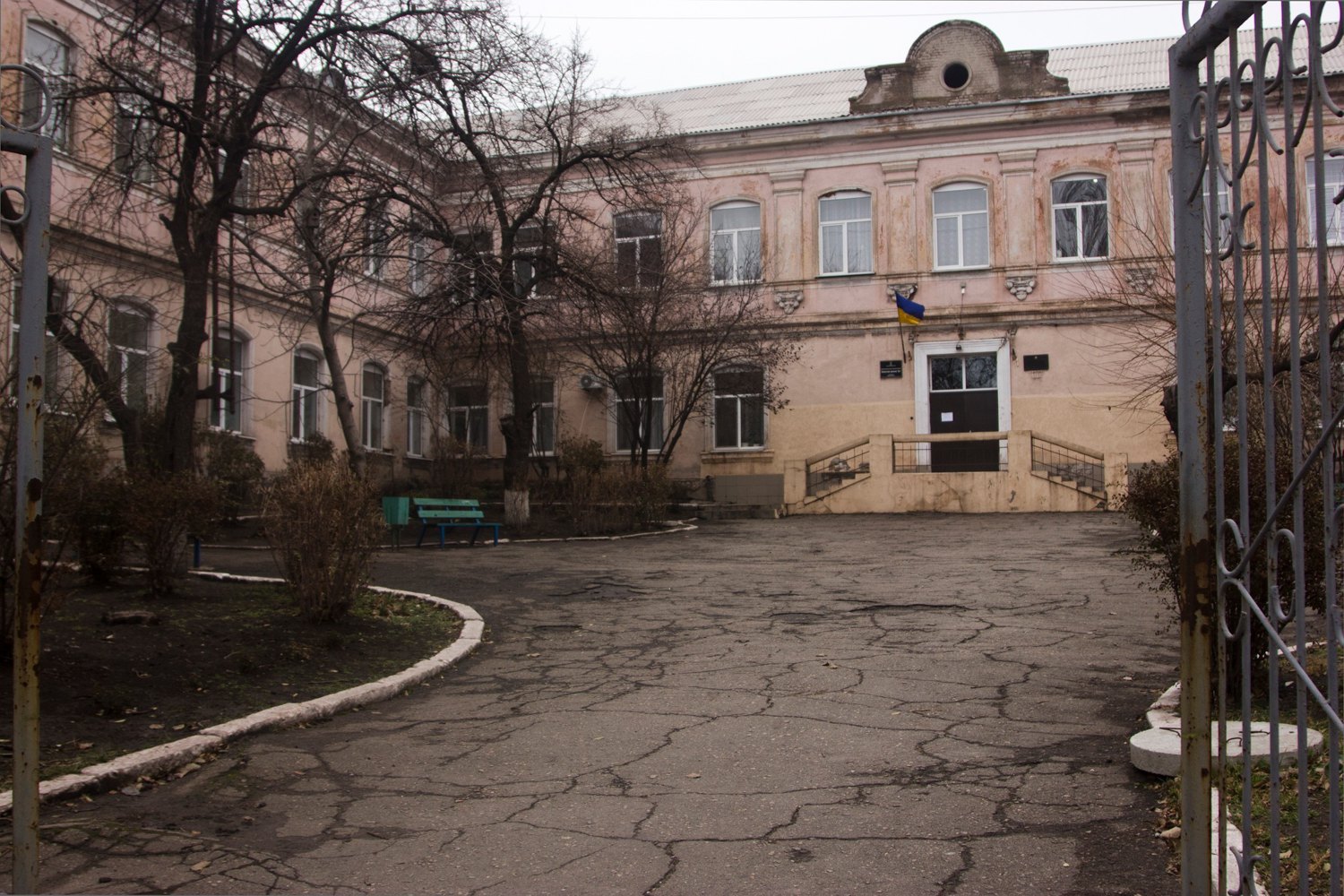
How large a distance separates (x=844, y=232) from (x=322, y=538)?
23.9m

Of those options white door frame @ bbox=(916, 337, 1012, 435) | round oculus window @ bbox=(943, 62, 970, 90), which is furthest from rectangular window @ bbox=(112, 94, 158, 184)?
round oculus window @ bbox=(943, 62, 970, 90)

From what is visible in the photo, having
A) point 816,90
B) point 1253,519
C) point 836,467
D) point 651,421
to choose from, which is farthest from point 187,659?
point 816,90

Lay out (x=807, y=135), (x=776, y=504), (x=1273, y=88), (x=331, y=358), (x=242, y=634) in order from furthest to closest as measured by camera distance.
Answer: (x=807, y=135) < (x=776, y=504) < (x=331, y=358) < (x=242, y=634) < (x=1273, y=88)

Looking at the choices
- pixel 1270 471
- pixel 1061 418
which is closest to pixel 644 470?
pixel 1061 418

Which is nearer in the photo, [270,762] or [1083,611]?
[270,762]

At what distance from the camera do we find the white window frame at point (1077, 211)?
95.0 feet

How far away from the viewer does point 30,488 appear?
3.62 m

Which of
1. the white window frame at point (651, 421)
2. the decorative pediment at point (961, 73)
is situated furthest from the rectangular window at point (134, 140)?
the decorative pediment at point (961, 73)

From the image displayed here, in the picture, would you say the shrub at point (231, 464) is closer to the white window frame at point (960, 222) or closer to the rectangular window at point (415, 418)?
the rectangular window at point (415, 418)

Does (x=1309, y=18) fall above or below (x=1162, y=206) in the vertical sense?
below

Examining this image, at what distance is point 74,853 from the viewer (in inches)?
181

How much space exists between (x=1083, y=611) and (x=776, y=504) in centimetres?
1641

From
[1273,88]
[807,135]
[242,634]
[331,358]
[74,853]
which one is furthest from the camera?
[807,135]

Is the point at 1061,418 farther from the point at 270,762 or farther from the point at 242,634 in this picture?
the point at 270,762
